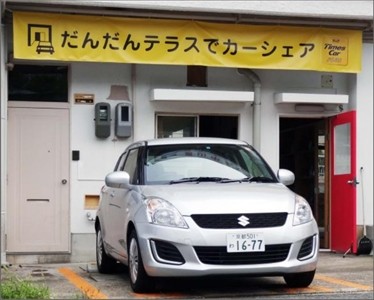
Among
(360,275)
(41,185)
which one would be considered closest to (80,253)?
(41,185)

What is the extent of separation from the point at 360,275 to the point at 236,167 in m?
2.09

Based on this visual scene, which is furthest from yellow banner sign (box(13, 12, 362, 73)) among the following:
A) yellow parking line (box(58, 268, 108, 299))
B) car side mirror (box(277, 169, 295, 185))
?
car side mirror (box(277, 169, 295, 185))

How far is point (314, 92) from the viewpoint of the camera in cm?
1157

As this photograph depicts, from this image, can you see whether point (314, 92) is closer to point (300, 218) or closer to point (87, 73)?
point (87, 73)

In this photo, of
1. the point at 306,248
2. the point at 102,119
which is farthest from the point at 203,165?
the point at 102,119

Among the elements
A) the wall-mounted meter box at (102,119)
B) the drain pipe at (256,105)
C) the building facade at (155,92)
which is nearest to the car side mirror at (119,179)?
the building facade at (155,92)

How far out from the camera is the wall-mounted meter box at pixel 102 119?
10.7 meters

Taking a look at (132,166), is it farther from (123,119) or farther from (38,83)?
(38,83)

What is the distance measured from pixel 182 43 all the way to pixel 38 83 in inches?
92.7

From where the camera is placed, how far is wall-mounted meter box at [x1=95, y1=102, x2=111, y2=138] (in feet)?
35.0

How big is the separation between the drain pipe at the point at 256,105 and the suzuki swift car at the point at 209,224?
12.0 feet

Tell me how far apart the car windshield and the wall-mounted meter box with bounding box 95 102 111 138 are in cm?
298

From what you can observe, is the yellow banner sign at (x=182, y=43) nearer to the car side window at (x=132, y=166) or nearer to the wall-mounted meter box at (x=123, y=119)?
the wall-mounted meter box at (x=123, y=119)

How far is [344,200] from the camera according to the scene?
36.7 ft
